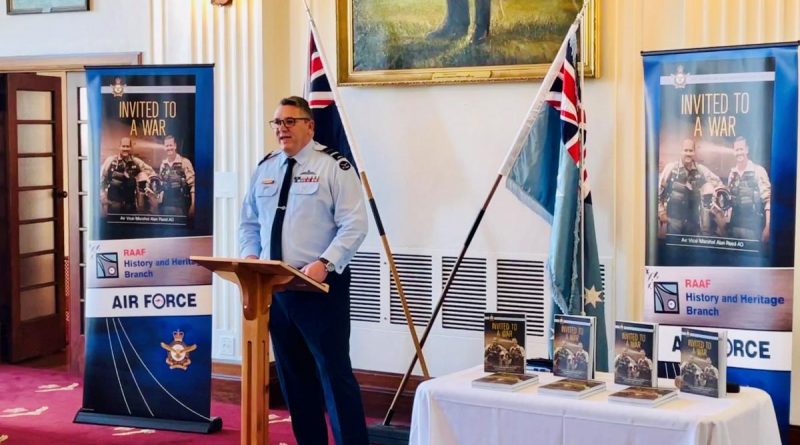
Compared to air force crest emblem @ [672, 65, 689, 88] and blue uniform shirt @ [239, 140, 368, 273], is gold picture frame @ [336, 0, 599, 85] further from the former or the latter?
blue uniform shirt @ [239, 140, 368, 273]

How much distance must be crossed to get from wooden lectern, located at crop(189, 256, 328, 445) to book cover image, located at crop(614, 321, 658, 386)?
1126mm

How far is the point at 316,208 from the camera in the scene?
447cm

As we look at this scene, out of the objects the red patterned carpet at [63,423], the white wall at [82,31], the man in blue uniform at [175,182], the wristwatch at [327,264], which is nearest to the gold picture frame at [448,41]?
the man in blue uniform at [175,182]

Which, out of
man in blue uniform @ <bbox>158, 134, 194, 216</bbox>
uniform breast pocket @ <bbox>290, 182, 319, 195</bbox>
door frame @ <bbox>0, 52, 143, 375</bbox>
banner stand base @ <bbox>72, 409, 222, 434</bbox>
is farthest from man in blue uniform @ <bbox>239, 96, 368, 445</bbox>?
door frame @ <bbox>0, 52, 143, 375</bbox>

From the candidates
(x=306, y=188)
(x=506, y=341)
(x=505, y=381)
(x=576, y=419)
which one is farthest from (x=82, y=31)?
(x=576, y=419)

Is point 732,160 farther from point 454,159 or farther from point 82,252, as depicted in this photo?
point 82,252

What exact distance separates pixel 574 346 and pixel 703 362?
1.35ft

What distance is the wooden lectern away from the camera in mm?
4012

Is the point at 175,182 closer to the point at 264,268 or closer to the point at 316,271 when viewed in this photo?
the point at 316,271

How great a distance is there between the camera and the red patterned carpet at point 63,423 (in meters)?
5.18

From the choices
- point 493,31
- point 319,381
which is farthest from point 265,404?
point 493,31

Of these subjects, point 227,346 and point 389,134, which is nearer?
point 389,134

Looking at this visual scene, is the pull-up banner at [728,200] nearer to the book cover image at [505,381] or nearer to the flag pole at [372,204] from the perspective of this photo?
the book cover image at [505,381]

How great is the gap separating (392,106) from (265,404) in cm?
196
